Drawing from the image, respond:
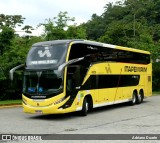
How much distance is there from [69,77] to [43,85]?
129 cm

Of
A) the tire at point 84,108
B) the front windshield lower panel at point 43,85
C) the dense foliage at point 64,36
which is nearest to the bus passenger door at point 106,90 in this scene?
the tire at point 84,108

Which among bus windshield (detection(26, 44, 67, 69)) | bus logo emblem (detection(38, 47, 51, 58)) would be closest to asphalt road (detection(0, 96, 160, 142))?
bus windshield (detection(26, 44, 67, 69))

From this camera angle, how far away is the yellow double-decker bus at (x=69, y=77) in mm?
17359

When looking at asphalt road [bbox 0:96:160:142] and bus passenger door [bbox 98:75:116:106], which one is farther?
bus passenger door [bbox 98:75:116:106]

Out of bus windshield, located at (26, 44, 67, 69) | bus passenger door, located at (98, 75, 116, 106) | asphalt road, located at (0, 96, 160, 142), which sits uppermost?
bus windshield, located at (26, 44, 67, 69)

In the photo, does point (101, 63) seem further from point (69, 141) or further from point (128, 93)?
point (69, 141)

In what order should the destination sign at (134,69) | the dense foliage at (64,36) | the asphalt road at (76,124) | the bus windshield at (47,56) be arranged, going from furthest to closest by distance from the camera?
the dense foliage at (64,36)
the destination sign at (134,69)
the bus windshield at (47,56)
the asphalt road at (76,124)

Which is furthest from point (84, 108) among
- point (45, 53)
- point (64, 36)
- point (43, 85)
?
point (64, 36)

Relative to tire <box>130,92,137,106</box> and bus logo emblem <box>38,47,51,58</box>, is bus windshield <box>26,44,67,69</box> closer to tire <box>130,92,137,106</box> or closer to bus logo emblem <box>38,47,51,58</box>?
bus logo emblem <box>38,47,51,58</box>

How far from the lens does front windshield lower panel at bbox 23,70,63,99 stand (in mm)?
17328

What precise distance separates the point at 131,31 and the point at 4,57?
26598 mm

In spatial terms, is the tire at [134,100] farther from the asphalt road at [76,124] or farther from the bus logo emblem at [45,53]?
the bus logo emblem at [45,53]

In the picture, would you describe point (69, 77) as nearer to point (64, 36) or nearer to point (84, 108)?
point (84, 108)

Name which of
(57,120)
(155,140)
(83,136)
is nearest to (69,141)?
(83,136)
